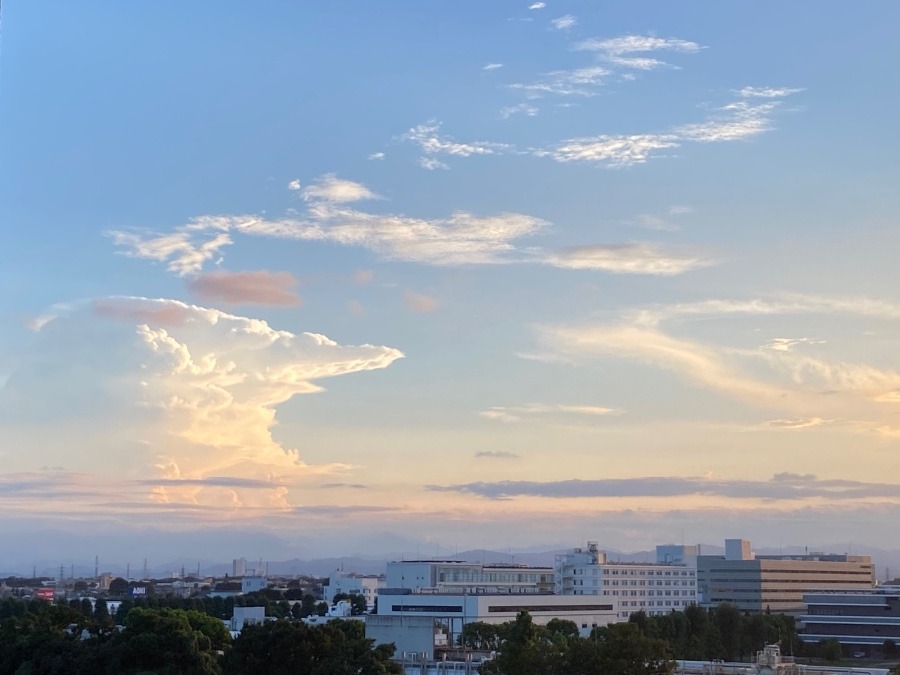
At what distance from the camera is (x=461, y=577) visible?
138m

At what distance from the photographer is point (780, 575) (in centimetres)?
16150

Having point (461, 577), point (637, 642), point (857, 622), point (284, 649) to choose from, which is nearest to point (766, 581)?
point (857, 622)

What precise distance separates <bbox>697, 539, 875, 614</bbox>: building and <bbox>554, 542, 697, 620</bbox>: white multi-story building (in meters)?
5.17

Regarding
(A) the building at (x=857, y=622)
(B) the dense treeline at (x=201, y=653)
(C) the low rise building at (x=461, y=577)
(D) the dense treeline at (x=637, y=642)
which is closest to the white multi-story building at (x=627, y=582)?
(C) the low rise building at (x=461, y=577)

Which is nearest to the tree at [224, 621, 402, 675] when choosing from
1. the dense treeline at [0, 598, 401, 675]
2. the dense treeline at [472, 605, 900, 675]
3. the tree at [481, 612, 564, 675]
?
the dense treeline at [0, 598, 401, 675]

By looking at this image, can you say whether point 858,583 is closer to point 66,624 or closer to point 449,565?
point 449,565

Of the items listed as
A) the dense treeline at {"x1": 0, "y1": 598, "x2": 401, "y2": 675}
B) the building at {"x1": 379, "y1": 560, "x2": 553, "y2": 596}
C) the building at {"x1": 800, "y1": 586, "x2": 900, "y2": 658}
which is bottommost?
the building at {"x1": 800, "y1": 586, "x2": 900, "y2": 658}

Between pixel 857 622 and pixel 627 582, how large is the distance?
29.8 metres

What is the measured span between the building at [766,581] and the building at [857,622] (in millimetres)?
26811

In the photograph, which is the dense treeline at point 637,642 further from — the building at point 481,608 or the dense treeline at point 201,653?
the building at point 481,608

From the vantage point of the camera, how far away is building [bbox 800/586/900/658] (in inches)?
4806

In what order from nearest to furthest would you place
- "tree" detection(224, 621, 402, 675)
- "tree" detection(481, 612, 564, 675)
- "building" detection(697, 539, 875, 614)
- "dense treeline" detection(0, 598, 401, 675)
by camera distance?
"tree" detection(481, 612, 564, 675) < "dense treeline" detection(0, 598, 401, 675) < "tree" detection(224, 621, 402, 675) < "building" detection(697, 539, 875, 614)

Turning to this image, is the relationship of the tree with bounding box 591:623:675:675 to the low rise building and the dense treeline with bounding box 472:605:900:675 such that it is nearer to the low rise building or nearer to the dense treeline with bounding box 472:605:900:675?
the dense treeline with bounding box 472:605:900:675

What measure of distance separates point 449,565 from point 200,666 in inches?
3299
